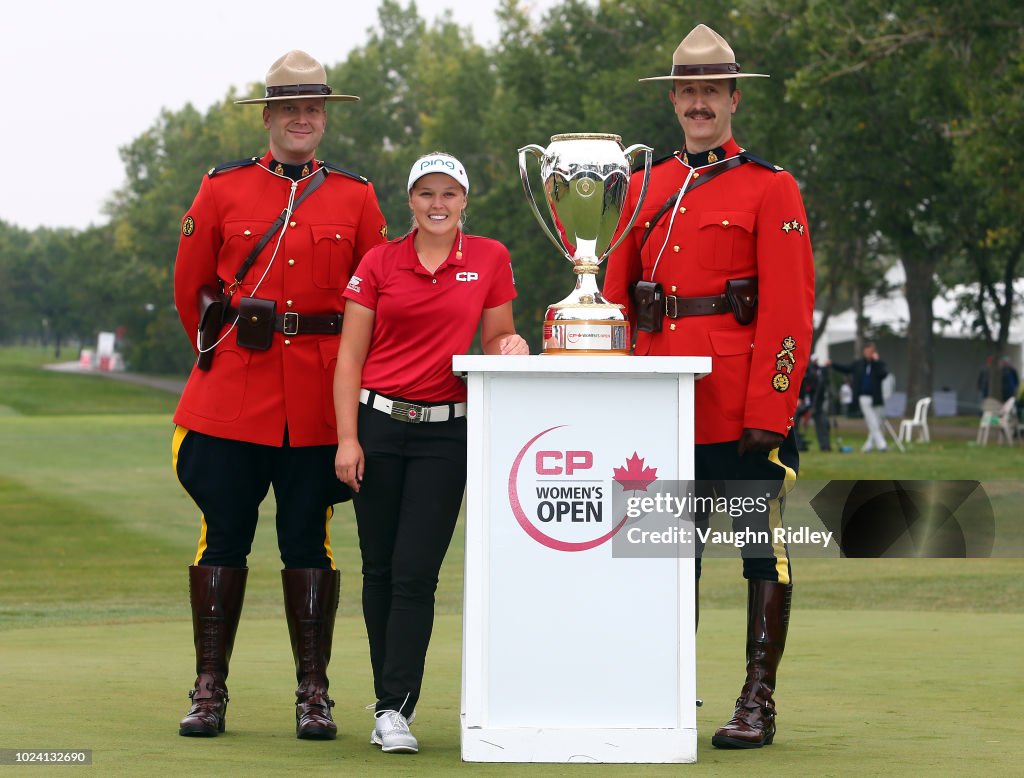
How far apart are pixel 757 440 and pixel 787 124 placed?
105 feet

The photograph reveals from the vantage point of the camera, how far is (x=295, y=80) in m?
5.54

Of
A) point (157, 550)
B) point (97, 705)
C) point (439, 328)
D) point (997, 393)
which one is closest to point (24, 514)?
point (157, 550)

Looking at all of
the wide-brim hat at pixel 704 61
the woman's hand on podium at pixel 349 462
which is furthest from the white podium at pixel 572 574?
the wide-brim hat at pixel 704 61

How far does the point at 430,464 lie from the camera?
16.7 ft

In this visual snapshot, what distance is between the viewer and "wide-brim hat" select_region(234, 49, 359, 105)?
553 cm

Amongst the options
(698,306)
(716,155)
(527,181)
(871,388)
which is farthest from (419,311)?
(871,388)

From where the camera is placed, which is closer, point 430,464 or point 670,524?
point 670,524

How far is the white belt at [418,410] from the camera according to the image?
5.06 metres

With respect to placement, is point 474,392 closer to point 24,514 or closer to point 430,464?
point 430,464

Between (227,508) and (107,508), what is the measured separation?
1388cm

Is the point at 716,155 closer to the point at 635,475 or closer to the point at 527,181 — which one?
the point at 527,181

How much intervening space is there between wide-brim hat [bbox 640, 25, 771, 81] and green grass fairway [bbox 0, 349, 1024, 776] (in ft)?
6.75

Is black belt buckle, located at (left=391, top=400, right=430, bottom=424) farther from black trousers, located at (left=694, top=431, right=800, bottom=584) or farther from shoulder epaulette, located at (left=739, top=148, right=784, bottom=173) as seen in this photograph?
shoulder epaulette, located at (left=739, top=148, right=784, bottom=173)

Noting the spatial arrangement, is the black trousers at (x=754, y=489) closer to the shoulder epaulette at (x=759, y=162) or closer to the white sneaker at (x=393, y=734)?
the shoulder epaulette at (x=759, y=162)
